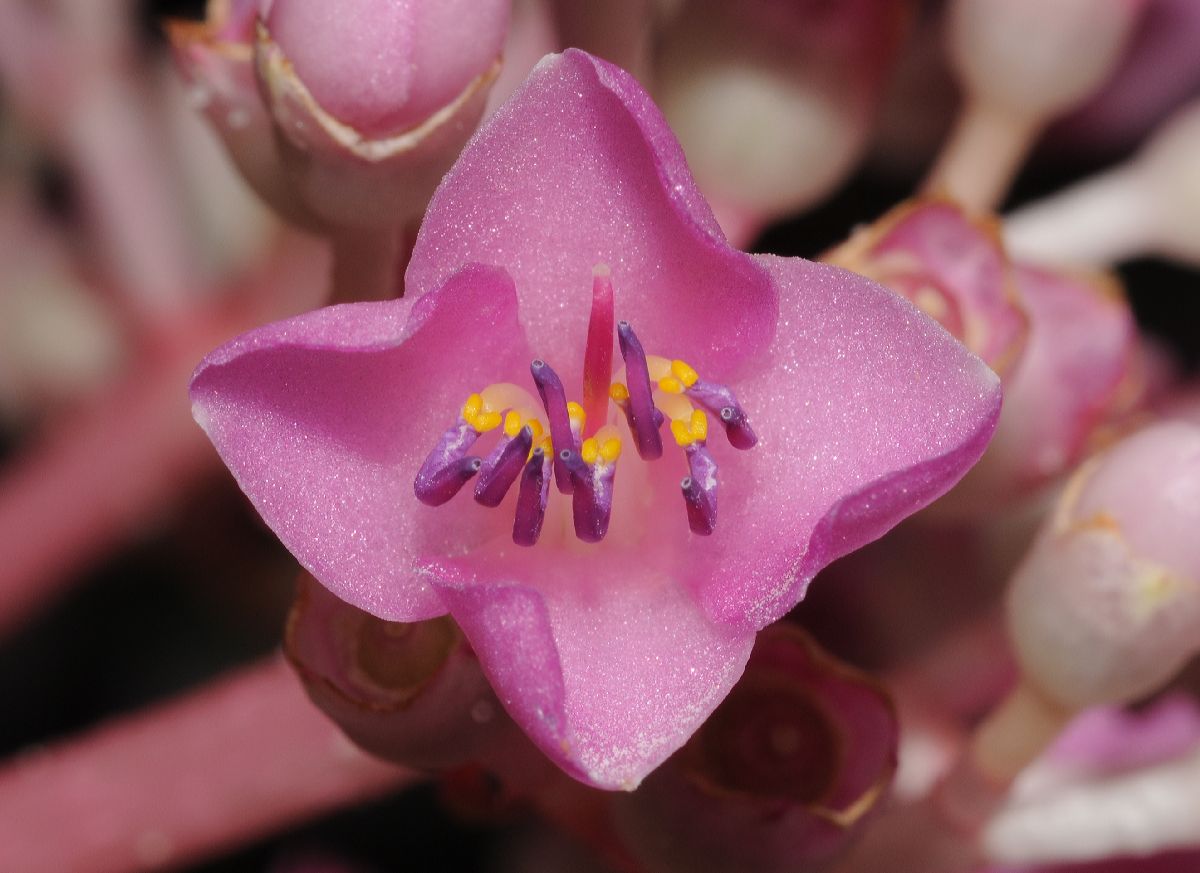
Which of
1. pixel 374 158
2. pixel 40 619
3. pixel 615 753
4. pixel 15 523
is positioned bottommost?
pixel 40 619

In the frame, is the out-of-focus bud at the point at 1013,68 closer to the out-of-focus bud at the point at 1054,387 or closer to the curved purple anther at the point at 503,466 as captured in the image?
the out-of-focus bud at the point at 1054,387

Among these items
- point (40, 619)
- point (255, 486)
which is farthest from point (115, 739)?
point (40, 619)

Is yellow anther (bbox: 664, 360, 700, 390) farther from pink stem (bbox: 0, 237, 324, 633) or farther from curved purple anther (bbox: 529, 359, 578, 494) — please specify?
pink stem (bbox: 0, 237, 324, 633)

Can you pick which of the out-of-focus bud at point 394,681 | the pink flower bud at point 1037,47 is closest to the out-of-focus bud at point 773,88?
the pink flower bud at point 1037,47

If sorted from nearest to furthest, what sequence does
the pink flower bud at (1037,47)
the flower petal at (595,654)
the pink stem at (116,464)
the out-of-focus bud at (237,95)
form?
1. the flower petal at (595,654)
2. the out-of-focus bud at (237,95)
3. the pink flower bud at (1037,47)
4. the pink stem at (116,464)

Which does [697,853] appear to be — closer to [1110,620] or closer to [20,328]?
[1110,620]

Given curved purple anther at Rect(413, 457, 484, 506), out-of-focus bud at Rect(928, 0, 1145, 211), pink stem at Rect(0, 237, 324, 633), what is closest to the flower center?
curved purple anther at Rect(413, 457, 484, 506)

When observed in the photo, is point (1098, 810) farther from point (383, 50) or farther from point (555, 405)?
point (383, 50)

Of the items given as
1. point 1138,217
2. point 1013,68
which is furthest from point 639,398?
point 1138,217
